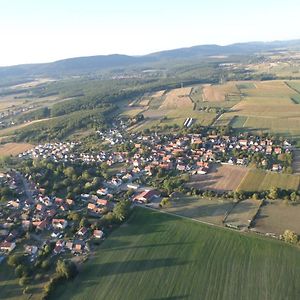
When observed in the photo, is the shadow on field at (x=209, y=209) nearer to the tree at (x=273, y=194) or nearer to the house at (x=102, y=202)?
the tree at (x=273, y=194)

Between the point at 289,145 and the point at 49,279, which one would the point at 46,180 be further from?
the point at 289,145

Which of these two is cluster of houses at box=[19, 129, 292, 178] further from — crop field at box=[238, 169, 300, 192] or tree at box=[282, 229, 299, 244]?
tree at box=[282, 229, 299, 244]

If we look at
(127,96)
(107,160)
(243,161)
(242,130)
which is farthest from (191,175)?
(127,96)

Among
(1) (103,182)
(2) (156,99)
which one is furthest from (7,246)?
(2) (156,99)

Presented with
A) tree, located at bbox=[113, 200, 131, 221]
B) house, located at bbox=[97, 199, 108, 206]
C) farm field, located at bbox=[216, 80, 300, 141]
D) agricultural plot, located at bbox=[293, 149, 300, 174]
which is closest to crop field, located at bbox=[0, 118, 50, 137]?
house, located at bbox=[97, 199, 108, 206]

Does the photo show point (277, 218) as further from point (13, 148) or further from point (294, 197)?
point (13, 148)

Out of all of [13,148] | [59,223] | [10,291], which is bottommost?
[10,291]
